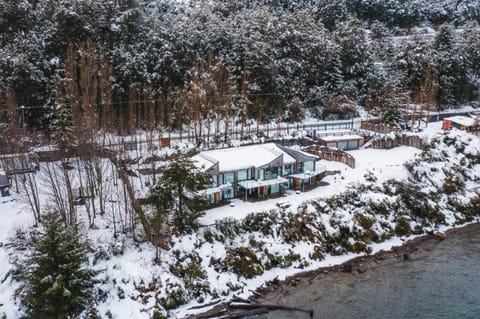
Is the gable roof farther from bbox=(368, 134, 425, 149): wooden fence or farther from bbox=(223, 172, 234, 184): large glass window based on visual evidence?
bbox=(368, 134, 425, 149): wooden fence

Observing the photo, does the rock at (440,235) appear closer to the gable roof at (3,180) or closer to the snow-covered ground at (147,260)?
the snow-covered ground at (147,260)

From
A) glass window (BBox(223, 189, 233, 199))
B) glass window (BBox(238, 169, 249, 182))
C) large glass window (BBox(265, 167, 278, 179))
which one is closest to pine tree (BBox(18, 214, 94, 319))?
glass window (BBox(223, 189, 233, 199))

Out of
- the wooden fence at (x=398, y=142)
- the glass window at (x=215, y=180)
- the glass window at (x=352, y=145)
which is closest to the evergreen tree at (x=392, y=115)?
the wooden fence at (x=398, y=142)

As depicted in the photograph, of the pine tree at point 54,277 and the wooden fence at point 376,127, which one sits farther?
the wooden fence at point 376,127

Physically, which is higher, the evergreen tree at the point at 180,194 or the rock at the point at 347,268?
the evergreen tree at the point at 180,194

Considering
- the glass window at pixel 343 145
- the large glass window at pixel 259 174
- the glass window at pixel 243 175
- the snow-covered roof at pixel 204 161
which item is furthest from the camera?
the glass window at pixel 343 145

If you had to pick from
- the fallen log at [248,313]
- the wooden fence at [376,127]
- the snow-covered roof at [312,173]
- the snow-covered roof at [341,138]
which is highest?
the wooden fence at [376,127]
